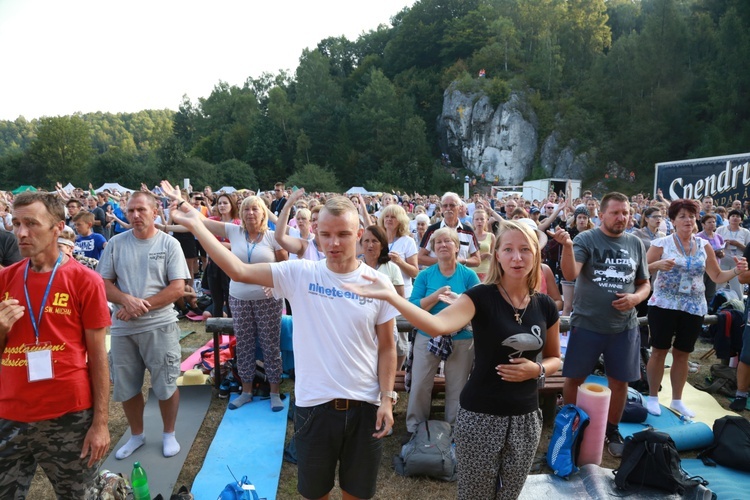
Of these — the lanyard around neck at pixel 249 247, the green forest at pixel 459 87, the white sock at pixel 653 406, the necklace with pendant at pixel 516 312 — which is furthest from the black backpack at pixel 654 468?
the green forest at pixel 459 87

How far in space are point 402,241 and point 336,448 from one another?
2948 mm

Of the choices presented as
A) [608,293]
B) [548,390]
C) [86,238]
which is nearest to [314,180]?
[86,238]

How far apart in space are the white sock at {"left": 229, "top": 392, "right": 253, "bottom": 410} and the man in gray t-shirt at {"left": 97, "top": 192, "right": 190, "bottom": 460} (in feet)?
3.36

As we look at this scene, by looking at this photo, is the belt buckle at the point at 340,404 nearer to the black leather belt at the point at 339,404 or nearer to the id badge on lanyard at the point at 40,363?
the black leather belt at the point at 339,404

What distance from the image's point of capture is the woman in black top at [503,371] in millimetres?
2209

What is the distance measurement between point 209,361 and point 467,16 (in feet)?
211

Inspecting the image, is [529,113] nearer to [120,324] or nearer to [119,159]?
[119,159]

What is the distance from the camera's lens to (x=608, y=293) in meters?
3.51

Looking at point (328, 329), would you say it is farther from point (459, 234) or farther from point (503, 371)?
point (459, 234)

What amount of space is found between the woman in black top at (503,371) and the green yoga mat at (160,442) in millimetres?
2389

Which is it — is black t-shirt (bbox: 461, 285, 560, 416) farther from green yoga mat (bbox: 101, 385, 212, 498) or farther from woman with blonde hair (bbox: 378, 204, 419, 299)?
green yoga mat (bbox: 101, 385, 212, 498)

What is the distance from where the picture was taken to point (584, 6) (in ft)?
175

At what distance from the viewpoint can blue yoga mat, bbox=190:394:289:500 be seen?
3.40m

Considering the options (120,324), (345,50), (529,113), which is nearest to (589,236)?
(120,324)
